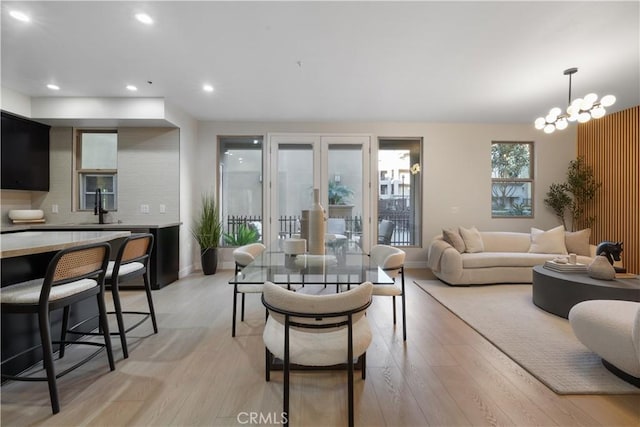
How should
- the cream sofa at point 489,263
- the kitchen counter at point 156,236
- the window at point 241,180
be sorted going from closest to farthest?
the kitchen counter at point 156,236, the cream sofa at point 489,263, the window at point 241,180

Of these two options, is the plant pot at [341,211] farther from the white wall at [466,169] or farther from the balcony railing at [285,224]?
the white wall at [466,169]

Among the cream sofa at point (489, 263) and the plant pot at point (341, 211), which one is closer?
the cream sofa at point (489, 263)

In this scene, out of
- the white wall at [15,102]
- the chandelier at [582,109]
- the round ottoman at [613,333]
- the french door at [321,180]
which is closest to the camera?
the round ottoman at [613,333]

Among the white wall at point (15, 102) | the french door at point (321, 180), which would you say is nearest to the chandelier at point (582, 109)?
the french door at point (321, 180)

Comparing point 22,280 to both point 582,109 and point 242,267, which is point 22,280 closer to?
point 242,267

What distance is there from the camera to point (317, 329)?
1425 millimetres

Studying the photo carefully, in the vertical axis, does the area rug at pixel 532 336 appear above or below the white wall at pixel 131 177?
below

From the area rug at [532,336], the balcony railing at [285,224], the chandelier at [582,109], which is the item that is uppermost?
the chandelier at [582,109]

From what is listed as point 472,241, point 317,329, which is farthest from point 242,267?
point 472,241

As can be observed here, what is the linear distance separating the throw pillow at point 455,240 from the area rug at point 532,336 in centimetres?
65

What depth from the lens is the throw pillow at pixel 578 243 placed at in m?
4.48

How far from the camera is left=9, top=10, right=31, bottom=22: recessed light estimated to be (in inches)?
91.4

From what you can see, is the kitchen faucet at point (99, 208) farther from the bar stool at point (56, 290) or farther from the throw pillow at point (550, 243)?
the throw pillow at point (550, 243)

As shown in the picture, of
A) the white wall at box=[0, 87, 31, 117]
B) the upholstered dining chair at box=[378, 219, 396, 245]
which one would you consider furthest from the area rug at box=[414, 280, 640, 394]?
the white wall at box=[0, 87, 31, 117]
